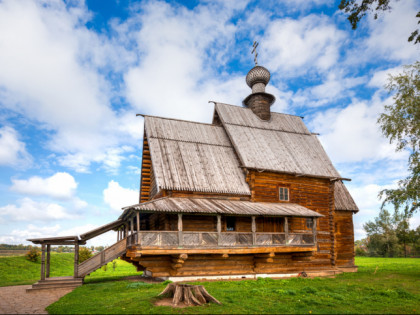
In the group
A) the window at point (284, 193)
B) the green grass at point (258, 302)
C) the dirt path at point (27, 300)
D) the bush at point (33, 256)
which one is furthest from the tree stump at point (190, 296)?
the bush at point (33, 256)

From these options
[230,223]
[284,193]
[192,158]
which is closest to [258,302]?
[230,223]

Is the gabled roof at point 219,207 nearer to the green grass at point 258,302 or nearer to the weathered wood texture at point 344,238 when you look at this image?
the green grass at point 258,302

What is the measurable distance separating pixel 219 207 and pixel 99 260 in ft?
23.1

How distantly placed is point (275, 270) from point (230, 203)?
5025mm

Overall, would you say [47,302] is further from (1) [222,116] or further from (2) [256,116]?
(2) [256,116]

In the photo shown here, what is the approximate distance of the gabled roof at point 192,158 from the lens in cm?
1811

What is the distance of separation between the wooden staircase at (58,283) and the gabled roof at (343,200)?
19597 mm

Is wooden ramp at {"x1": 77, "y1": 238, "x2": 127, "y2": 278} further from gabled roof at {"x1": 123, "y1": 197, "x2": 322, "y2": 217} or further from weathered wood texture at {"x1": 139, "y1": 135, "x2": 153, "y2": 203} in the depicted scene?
weathered wood texture at {"x1": 139, "y1": 135, "x2": 153, "y2": 203}

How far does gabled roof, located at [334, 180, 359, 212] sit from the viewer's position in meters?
25.7

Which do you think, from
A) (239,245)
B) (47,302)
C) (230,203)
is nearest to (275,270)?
(239,245)

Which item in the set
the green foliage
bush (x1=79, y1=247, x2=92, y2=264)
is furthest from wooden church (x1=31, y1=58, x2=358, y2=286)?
the green foliage

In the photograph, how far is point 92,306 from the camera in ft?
32.6

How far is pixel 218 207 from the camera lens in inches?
649

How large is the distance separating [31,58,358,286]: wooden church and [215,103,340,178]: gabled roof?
0.10 m
